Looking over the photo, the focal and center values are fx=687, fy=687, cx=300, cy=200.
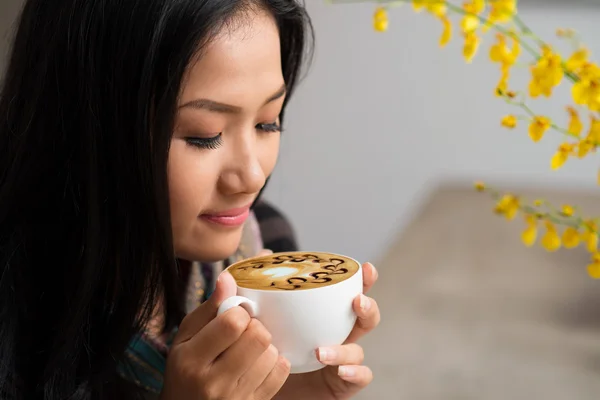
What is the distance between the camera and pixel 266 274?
2.16 feet

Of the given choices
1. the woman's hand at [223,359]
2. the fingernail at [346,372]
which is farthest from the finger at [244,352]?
the fingernail at [346,372]

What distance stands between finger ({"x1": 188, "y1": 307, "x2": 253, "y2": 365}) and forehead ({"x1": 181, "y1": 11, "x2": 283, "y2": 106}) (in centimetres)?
23

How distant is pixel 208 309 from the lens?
665 mm

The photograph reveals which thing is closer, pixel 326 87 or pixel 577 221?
pixel 577 221

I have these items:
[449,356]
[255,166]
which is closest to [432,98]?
[449,356]

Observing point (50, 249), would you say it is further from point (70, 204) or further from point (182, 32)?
point (182, 32)

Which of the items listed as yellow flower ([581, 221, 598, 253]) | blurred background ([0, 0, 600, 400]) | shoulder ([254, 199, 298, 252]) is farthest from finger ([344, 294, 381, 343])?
shoulder ([254, 199, 298, 252])

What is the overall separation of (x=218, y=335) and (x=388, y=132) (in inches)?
65.0

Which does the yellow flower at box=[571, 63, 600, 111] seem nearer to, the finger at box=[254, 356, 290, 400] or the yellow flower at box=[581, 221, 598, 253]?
the yellow flower at box=[581, 221, 598, 253]

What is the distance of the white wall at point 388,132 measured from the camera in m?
2.09

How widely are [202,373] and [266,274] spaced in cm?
12

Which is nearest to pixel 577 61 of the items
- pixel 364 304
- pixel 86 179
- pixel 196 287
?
pixel 364 304

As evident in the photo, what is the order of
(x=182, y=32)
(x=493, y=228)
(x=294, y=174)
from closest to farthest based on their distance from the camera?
1. (x=182, y=32)
2. (x=493, y=228)
3. (x=294, y=174)

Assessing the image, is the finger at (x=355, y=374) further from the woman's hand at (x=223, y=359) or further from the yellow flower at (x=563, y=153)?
the yellow flower at (x=563, y=153)
